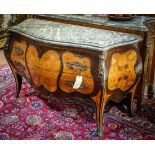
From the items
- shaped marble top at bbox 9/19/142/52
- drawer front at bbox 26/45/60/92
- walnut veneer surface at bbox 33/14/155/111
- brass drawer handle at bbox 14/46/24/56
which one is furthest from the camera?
brass drawer handle at bbox 14/46/24/56

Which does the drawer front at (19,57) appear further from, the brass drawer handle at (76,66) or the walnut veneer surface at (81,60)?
the brass drawer handle at (76,66)

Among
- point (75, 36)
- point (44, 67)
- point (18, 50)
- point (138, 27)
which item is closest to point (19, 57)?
point (18, 50)

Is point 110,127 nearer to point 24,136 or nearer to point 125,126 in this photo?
point 125,126

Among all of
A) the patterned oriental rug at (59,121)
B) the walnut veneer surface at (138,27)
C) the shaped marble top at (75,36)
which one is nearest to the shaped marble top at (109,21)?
the walnut veneer surface at (138,27)

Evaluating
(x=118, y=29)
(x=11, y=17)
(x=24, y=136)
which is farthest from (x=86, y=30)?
(x=11, y=17)

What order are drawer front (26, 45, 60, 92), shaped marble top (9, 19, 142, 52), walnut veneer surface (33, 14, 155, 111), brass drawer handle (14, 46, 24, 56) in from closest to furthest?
shaped marble top (9, 19, 142, 52), drawer front (26, 45, 60, 92), walnut veneer surface (33, 14, 155, 111), brass drawer handle (14, 46, 24, 56)

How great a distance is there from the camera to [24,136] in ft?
6.66

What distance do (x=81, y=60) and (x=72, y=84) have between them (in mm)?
205

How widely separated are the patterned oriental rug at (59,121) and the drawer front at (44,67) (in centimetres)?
32

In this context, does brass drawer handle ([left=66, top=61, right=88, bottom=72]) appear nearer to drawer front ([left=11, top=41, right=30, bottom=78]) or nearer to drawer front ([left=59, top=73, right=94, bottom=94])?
drawer front ([left=59, top=73, right=94, bottom=94])

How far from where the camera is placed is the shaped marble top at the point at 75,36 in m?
1.82

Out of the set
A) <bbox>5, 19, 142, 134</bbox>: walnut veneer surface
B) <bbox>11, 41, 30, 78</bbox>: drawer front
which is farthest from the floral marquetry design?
<bbox>11, 41, 30, 78</bbox>: drawer front

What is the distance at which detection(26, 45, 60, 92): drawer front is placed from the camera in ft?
6.42

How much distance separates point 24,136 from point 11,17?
2.77 m
